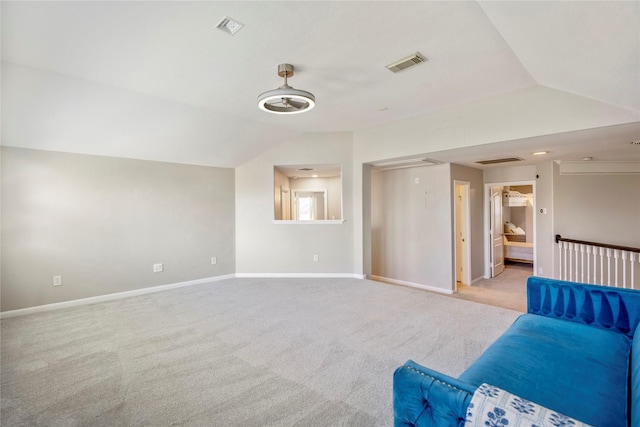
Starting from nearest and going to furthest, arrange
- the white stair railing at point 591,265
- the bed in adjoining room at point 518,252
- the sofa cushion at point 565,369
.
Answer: the sofa cushion at point 565,369 → the white stair railing at point 591,265 → the bed in adjoining room at point 518,252

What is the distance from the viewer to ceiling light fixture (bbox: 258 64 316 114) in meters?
2.59

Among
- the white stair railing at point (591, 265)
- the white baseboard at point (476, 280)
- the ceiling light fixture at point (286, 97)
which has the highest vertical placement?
the ceiling light fixture at point (286, 97)

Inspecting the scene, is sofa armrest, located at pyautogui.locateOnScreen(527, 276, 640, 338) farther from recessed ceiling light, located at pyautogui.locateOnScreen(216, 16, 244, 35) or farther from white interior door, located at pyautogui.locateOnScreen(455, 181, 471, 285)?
white interior door, located at pyautogui.locateOnScreen(455, 181, 471, 285)

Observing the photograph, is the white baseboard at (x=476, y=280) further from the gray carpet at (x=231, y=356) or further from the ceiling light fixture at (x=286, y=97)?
the ceiling light fixture at (x=286, y=97)

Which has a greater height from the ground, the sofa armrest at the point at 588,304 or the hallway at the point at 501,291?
the sofa armrest at the point at 588,304

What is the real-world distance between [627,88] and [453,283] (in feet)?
12.8

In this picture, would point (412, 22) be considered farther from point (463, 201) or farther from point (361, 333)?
point (463, 201)

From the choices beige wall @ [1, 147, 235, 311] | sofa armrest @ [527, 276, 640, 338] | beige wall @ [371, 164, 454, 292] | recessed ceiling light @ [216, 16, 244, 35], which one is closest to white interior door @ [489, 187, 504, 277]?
beige wall @ [371, 164, 454, 292]

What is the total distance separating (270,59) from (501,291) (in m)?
5.80

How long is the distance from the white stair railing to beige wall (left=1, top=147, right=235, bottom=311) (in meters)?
5.91

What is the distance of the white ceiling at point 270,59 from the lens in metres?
1.91

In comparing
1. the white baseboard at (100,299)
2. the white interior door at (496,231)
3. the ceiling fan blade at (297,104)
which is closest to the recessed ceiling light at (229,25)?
the ceiling fan blade at (297,104)

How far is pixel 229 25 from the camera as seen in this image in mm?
2148

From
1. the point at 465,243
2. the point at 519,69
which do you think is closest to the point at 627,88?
the point at 519,69
